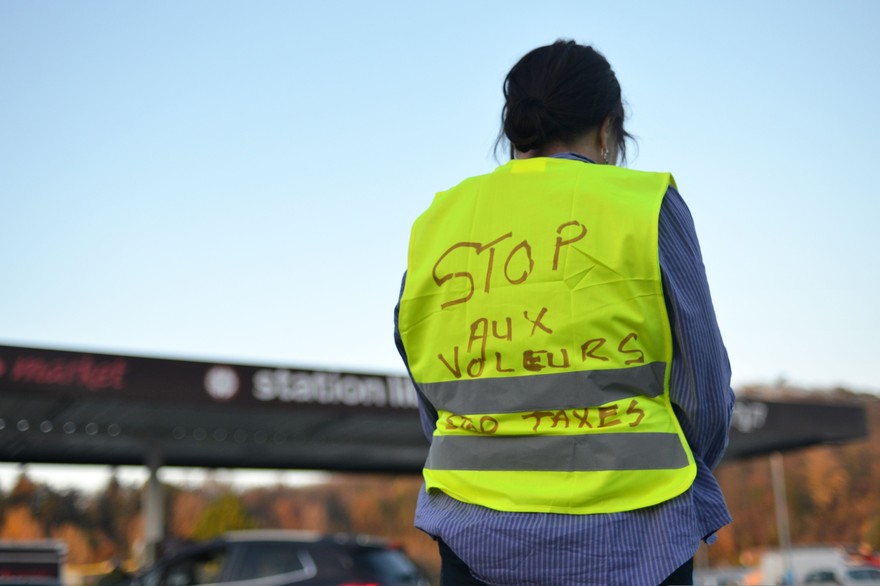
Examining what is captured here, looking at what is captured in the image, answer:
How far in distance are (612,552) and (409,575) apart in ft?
27.5

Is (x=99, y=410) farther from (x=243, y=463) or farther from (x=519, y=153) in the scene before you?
(x=519, y=153)

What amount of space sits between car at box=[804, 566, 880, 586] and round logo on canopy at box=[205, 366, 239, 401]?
51.8 feet

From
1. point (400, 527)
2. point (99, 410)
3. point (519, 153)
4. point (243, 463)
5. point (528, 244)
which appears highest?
point (519, 153)

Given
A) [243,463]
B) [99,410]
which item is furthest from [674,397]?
[243,463]

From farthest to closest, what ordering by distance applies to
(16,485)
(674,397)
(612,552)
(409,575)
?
(16,485), (409,575), (674,397), (612,552)

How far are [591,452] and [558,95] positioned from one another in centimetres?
74

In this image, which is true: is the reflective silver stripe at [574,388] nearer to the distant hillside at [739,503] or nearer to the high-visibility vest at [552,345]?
the high-visibility vest at [552,345]

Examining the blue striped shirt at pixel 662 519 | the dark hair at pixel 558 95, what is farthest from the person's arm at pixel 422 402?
the dark hair at pixel 558 95

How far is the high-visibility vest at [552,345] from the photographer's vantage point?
5.74 feet

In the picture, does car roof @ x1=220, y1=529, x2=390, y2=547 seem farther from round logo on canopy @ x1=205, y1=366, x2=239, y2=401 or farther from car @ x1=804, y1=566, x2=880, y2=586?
car @ x1=804, y1=566, x2=880, y2=586

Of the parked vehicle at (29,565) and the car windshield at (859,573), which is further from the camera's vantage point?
the car windshield at (859,573)

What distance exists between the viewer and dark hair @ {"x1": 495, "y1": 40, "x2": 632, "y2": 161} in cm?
207

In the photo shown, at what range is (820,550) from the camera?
36188 millimetres

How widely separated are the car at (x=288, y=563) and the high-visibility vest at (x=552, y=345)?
7907mm
